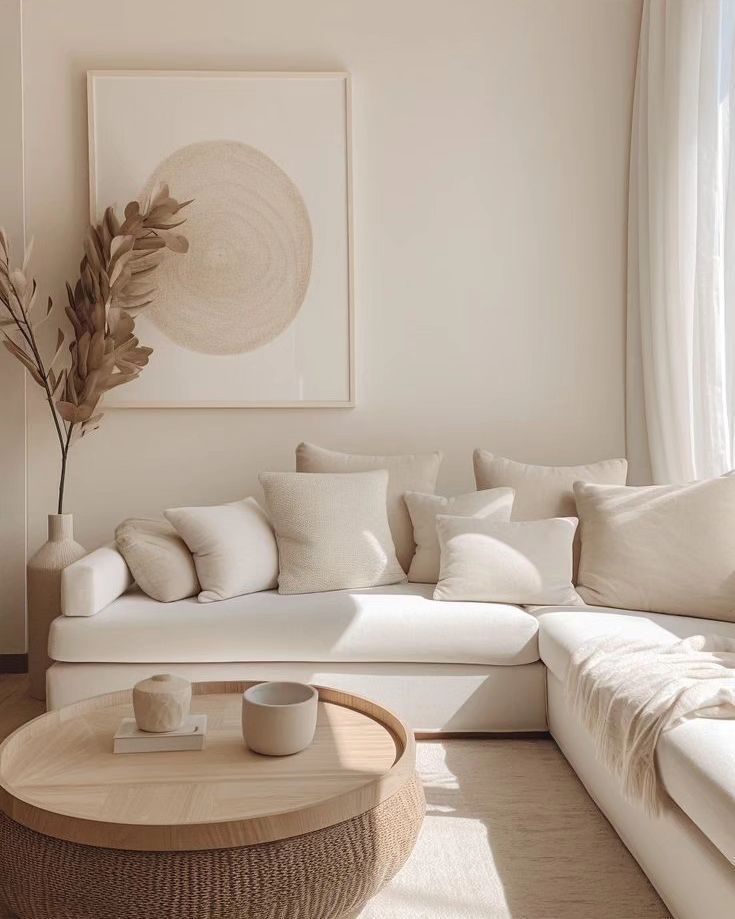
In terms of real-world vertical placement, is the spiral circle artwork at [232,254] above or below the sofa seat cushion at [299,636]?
above

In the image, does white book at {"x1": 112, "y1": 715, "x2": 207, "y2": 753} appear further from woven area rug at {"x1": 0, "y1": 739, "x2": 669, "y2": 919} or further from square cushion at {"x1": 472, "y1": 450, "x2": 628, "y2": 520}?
square cushion at {"x1": 472, "y1": 450, "x2": 628, "y2": 520}

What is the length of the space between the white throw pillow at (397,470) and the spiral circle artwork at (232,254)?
681mm

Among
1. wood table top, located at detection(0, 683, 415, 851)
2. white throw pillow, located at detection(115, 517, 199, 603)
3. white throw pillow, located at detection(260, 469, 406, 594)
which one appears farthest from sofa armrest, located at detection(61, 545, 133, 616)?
wood table top, located at detection(0, 683, 415, 851)

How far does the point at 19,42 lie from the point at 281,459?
221cm

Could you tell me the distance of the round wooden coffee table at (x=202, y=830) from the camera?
1.45 m

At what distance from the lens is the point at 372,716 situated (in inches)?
81.7

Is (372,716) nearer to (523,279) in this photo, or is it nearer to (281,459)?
(281,459)

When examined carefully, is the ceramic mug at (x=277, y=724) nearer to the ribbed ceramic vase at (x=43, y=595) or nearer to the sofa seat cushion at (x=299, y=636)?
the sofa seat cushion at (x=299, y=636)

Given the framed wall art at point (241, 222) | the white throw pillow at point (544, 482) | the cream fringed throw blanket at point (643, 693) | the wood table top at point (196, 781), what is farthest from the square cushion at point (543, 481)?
the wood table top at point (196, 781)

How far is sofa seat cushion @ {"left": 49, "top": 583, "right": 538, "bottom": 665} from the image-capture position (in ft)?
9.37

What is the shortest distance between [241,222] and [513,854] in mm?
2871

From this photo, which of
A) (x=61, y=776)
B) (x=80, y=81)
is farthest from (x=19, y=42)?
(x=61, y=776)

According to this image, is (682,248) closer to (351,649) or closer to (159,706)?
(351,649)

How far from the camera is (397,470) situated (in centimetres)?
355
